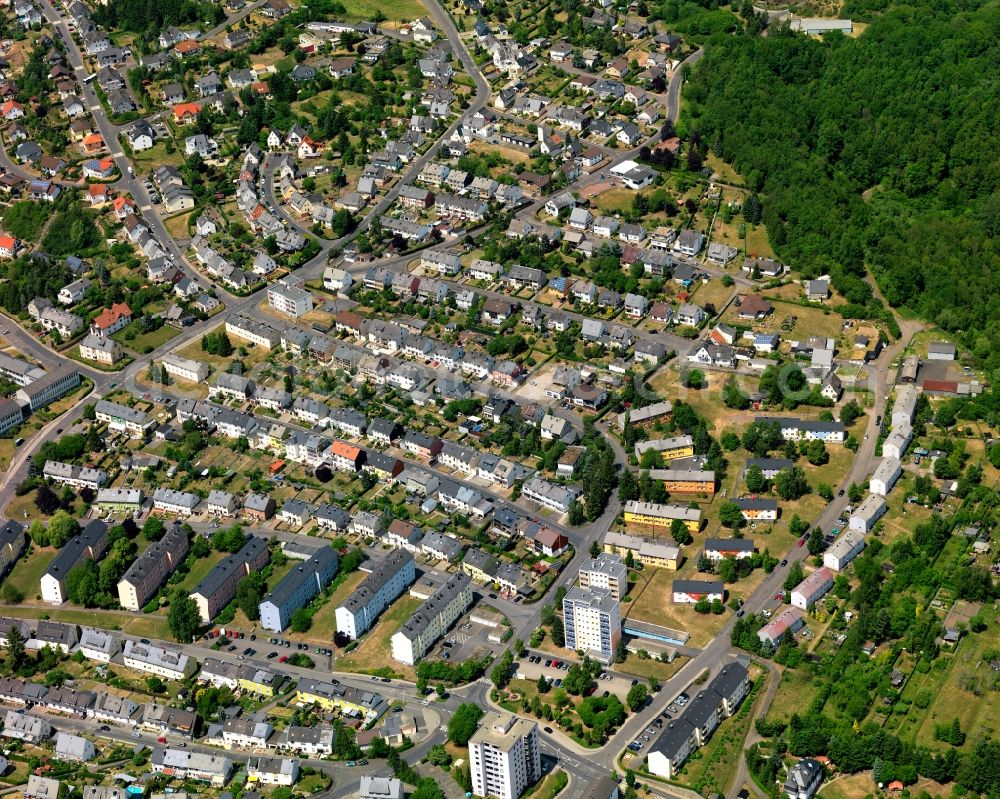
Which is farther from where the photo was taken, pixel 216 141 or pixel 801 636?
pixel 216 141

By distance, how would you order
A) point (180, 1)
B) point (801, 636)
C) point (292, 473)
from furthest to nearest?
1. point (180, 1)
2. point (292, 473)
3. point (801, 636)

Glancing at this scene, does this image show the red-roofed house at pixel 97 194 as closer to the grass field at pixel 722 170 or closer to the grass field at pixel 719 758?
the grass field at pixel 722 170

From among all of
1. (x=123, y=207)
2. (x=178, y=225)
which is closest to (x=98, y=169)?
(x=123, y=207)

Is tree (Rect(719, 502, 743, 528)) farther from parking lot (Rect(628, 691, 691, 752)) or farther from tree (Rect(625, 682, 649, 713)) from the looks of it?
tree (Rect(625, 682, 649, 713))

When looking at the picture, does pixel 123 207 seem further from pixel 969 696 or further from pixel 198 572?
pixel 969 696

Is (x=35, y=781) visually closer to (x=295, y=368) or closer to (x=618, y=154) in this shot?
(x=295, y=368)

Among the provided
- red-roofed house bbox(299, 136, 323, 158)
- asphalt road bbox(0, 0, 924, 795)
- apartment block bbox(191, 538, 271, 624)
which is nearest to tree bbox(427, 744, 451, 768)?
asphalt road bbox(0, 0, 924, 795)

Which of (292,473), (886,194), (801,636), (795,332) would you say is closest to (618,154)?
(886,194)
